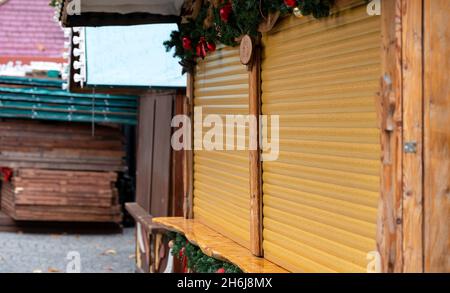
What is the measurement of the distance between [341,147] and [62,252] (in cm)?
1054

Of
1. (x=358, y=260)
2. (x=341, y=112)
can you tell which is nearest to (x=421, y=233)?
(x=358, y=260)

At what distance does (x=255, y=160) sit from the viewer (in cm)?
621

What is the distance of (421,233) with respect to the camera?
3922mm

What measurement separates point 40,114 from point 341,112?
1191 cm

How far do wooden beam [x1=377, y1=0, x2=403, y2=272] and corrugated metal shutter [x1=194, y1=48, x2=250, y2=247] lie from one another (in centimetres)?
269

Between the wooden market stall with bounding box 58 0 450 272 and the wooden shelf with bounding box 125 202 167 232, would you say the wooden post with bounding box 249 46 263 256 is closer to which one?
the wooden market stall with bounding box 58 0 450 272

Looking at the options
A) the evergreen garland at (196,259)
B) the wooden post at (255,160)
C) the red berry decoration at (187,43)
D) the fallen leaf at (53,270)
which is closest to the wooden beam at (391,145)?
the wooden post at (255,160)

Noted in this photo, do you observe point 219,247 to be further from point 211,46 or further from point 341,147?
point 341,147

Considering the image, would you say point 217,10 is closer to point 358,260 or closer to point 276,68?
point 276,68

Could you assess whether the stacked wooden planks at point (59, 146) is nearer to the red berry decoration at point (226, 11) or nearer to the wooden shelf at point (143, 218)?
the wooden shelf at point (143, 218)

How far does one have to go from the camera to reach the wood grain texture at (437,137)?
394 cm

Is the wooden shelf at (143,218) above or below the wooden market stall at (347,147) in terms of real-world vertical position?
below

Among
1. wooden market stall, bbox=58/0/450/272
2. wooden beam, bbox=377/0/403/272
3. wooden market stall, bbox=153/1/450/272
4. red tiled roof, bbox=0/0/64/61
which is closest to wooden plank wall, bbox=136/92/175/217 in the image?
red tiled roof, bbox=0/0/64/61

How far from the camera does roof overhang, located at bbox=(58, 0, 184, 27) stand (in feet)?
25.4
